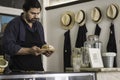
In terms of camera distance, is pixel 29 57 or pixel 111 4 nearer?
pixel 29 57

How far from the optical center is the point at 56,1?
4.18 m

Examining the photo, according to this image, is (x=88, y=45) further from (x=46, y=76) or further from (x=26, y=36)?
(x=46, y=76)

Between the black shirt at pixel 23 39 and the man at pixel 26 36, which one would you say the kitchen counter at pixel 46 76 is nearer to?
the man at pixel 26 36

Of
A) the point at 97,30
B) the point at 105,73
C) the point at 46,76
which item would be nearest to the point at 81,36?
the point at 97,30

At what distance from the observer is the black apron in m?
2.49

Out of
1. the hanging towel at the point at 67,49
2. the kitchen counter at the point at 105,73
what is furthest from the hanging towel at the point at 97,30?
the kitchen counter at the point at 105,73

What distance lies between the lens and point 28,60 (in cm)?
251

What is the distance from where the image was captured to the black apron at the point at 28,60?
249 cm

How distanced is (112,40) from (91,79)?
3.95 feet

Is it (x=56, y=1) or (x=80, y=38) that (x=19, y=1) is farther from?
(x=80, y=38)

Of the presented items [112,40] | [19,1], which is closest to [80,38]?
[112,40]

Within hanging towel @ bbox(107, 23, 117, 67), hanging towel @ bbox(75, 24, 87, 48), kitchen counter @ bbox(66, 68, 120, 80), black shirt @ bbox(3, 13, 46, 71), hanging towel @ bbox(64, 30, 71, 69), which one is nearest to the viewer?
kitchen counter @ bbox(66, 68, 120, 80)

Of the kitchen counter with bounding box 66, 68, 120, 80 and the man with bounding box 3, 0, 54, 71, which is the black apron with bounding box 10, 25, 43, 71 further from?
the kitchen counter with bounding box 66, 68, 120, 80

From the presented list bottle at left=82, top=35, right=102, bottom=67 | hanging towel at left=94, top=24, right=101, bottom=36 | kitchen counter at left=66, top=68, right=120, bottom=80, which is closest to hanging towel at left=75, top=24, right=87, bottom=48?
hanging towel at left=94, top=24, right=101, bottom=36
